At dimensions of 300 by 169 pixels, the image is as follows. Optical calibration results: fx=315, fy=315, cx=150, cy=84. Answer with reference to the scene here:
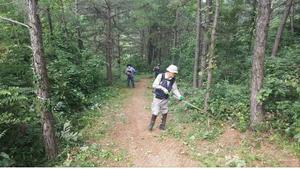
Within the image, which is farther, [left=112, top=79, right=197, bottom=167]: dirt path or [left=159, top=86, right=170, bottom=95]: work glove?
[left=159, top=86, right=170, bottom=95]: work glove

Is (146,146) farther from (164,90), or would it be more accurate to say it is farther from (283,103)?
(283,103)

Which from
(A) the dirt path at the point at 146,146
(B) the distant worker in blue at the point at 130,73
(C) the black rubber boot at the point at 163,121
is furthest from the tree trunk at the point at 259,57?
(B) the distant worker in blue at the point at 130,73

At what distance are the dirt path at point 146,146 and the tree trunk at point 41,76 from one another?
2.14 m

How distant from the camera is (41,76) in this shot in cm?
818

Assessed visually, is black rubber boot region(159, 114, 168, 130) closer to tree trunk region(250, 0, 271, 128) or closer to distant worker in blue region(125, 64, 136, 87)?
tree trunk region(250, 0, 271, 128)

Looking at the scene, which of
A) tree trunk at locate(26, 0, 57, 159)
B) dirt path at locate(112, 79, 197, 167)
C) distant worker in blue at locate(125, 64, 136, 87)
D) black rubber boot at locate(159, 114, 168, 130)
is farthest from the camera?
distant worker in blue at locate(125, 64, 136, 87)

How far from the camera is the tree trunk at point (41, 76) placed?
787 centimetres

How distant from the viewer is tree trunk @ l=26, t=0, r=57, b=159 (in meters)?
7.87

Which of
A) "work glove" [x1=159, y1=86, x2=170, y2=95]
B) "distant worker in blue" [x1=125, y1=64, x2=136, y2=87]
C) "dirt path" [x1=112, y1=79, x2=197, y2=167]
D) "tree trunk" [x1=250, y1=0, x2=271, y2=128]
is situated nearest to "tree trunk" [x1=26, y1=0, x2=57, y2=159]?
"dirt path" [x1=112, y1=79, x2=197, y2=167]

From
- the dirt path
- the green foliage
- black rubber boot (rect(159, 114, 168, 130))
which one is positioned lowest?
the dirt path

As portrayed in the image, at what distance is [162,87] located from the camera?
33.7ft

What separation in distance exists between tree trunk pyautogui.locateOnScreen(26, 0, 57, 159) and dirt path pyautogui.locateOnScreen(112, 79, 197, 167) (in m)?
2.14

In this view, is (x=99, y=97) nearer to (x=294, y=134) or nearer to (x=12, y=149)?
(x=12, y=149)

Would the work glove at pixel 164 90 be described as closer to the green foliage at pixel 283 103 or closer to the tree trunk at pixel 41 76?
the green foliage at pixel 283 103
